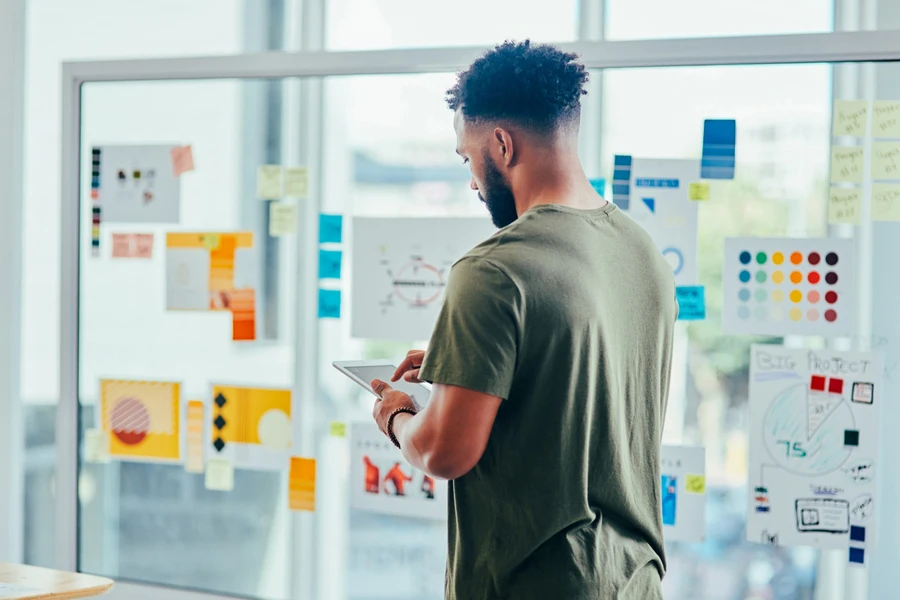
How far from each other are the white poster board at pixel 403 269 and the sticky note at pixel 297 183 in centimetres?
15

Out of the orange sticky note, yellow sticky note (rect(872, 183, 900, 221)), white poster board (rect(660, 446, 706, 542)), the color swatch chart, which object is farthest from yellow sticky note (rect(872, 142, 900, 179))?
the orange sticky note

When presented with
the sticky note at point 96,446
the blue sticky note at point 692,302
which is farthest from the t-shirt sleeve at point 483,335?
the sticky note at point 96,446

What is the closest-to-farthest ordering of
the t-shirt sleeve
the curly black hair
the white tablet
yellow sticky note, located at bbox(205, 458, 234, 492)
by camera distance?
the t-shirt sleeve < the curly black hair < the white tablet < yellow sticky note, located at bbox(205, 458, 234, 492)

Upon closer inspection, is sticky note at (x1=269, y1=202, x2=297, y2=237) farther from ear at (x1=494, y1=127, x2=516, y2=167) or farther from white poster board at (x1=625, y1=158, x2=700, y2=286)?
ear at (x1=494, y1=127, x2=516, y2=167)

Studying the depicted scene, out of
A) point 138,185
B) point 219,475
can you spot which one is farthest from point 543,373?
point 138,185

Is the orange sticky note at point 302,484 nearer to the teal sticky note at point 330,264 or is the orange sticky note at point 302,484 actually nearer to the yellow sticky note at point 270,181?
the teal sticky note at point 330,264

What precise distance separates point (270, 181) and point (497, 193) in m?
Result: 0.98

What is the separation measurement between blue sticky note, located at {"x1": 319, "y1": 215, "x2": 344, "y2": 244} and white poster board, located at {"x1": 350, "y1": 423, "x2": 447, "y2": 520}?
1.41 ft

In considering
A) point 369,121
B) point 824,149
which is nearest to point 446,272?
point 369,121

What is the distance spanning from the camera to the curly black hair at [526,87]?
1.27 meters

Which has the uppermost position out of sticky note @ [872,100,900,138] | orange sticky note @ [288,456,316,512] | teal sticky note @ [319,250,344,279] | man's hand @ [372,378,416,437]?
sticky note @ [872,100,900,138]

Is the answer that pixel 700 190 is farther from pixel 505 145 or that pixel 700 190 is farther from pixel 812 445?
pixel 505 145

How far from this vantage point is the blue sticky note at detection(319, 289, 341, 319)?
213 cm

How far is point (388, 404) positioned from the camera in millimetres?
1391
